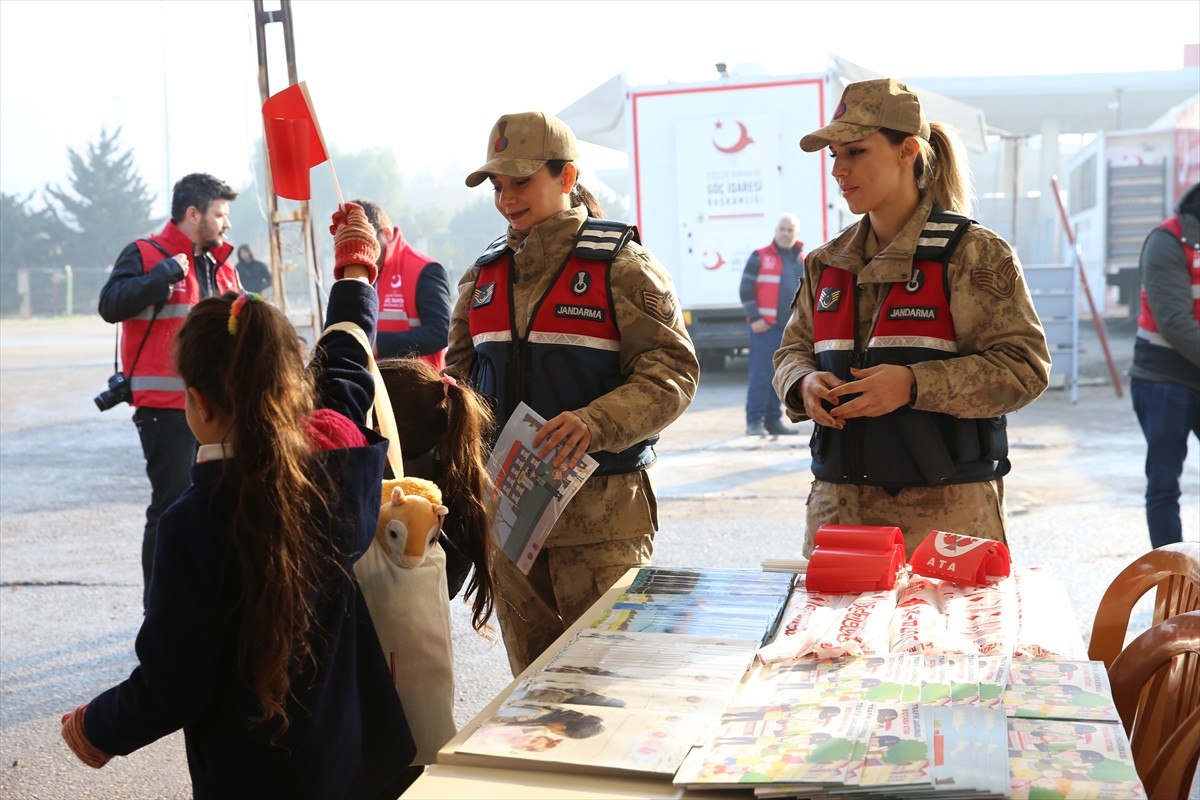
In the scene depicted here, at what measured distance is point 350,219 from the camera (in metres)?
2.46

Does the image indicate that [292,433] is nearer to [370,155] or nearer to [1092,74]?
[370,155]

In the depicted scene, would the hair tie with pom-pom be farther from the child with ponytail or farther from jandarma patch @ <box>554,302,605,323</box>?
jandarma patch @ <box>554,302,605,323</box>

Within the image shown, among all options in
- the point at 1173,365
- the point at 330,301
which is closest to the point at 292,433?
the point at 330,301

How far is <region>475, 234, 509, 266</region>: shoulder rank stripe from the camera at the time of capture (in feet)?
10.2

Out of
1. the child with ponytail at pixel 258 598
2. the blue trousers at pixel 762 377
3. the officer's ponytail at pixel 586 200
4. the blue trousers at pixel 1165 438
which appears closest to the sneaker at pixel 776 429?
the blue trousers at pixel 762 377

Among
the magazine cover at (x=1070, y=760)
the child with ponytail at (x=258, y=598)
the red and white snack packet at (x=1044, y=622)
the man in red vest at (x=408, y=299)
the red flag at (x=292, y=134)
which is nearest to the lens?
the magazine cover at (x=1070, y=760)

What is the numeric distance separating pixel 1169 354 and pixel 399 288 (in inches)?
134

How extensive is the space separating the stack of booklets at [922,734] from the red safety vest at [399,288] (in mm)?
3854

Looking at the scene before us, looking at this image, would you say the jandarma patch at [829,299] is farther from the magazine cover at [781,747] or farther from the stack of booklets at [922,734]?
the magazine cover at [781,747]

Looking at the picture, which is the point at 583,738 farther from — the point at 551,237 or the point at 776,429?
the point at 776,429

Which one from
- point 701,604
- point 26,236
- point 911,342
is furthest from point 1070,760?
point 26,236

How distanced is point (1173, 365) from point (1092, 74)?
23340 millimetres

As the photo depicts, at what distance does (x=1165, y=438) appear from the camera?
16.1 ft

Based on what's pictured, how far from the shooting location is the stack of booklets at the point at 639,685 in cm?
161
